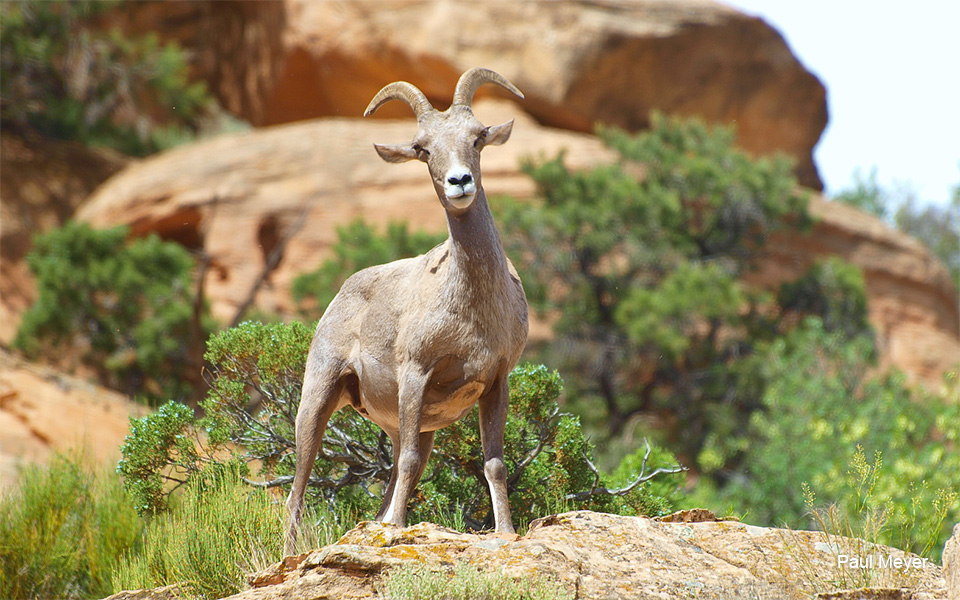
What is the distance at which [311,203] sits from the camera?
21.3m

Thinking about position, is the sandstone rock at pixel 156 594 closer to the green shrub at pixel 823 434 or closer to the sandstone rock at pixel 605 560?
the sandstone rock at pixel 605 560

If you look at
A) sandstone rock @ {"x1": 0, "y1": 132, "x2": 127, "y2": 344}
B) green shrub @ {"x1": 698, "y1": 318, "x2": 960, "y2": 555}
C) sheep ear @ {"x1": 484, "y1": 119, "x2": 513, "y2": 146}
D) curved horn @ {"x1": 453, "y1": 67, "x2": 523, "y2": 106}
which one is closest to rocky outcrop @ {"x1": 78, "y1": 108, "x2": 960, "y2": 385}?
sandstone rock @ {"x1": 0, "y1": 132, "x2": 127, "y2": 344}

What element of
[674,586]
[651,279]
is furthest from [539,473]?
[651,279]

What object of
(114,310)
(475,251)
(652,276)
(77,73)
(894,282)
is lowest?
(894,282)

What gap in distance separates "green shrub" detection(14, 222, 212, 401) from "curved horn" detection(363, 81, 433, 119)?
42.3 feet

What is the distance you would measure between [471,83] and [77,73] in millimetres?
20999

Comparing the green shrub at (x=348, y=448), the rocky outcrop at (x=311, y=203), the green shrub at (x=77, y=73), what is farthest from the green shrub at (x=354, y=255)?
the green shrub at (x=348, y=448)

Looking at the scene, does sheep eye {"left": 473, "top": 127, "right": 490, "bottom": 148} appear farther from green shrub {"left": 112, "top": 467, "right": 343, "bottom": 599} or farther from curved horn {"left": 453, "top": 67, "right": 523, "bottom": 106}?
green shrub {"left": 112, "top": 467, "right": 343, "bottom": 599}

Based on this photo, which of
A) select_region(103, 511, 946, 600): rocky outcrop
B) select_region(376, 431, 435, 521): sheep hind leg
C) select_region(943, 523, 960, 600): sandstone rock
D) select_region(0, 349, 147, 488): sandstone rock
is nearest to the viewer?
select_region(943, 523, 960, 600): sandstone rock

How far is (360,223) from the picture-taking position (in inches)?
750

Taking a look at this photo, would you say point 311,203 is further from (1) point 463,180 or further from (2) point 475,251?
(1) point 463,180

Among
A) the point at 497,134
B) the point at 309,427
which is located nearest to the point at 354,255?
the point at 309,427

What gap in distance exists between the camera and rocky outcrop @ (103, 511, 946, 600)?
16.4 ft

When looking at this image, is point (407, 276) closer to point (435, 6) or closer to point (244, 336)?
point (244, 336)
